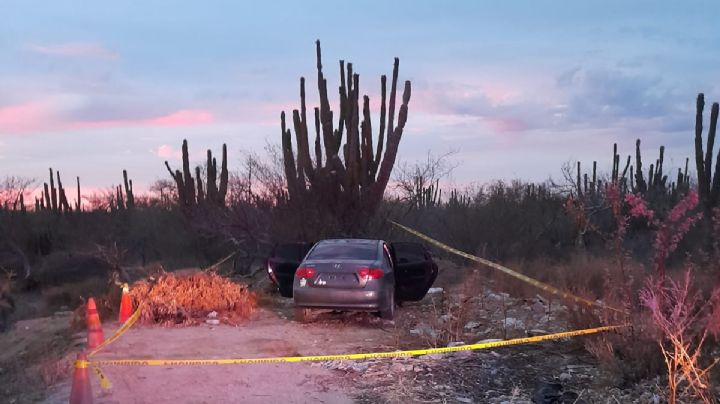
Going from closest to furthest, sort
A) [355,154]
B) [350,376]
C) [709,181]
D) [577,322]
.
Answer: [350,376] → [577,322] → [355,154] → [709,181]

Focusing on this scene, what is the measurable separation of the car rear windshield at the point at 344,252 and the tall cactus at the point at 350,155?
750cm

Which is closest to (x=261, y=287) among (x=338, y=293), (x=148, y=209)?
(x=338, y=293)

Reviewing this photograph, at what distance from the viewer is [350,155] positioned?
21562mm

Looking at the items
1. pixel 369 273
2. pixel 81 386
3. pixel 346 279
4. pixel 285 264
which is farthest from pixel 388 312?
pixel 81 386

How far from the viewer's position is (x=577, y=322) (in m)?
11.1

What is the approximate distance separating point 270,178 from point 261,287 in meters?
7.94

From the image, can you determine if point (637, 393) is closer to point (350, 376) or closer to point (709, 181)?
point (350, 376)

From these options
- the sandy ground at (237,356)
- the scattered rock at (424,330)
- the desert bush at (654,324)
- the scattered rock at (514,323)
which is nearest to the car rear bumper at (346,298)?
the sandy ground at (237,356)

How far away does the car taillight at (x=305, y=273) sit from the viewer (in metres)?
13.0

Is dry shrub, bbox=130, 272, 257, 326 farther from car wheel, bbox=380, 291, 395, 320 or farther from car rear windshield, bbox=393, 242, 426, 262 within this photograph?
car rear windshield, bbox=393, 242, 426, 262

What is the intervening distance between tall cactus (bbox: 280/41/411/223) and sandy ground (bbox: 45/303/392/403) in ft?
22.0

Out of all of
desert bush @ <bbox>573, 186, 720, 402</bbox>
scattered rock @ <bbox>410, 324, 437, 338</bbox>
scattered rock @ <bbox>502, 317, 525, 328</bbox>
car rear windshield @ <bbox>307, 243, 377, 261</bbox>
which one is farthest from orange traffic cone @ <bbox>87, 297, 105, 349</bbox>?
desert bush @ <bbox>573, 186, 720, 402</bbox>

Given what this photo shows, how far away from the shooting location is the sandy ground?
28.1 ft

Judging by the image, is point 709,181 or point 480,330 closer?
point 480,330
